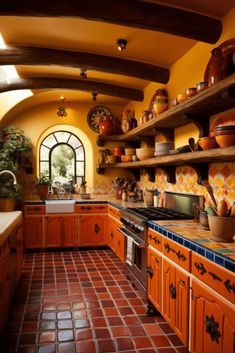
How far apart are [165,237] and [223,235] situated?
0.56 m

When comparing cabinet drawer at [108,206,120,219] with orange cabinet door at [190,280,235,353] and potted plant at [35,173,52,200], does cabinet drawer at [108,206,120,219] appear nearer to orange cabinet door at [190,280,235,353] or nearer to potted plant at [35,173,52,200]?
potted plant at [35,173,52,200]

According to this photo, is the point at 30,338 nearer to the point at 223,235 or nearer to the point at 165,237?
the point at 165,237

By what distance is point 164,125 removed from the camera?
11.7 feet

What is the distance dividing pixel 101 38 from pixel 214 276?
2.47 metres

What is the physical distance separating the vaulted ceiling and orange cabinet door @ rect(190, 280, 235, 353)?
6.67ft

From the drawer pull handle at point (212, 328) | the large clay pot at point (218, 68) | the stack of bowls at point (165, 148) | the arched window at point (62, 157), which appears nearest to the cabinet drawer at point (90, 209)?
the arched window at point (62, 157)

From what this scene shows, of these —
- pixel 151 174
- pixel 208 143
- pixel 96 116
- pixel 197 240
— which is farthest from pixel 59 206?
pixel 197 240

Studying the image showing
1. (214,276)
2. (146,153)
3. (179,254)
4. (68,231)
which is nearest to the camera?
(214,276)

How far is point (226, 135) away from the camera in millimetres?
2068

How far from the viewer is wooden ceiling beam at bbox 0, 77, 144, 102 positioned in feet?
13.8

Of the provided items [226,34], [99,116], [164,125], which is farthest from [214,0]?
[99,116]

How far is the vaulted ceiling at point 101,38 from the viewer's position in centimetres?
234

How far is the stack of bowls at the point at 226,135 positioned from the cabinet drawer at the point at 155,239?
95 cm

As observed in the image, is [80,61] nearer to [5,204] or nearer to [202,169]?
[202,169]
